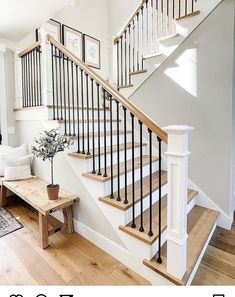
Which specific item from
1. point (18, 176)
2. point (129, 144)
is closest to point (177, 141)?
point (129, 144)

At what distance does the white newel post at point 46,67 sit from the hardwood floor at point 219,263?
249cm

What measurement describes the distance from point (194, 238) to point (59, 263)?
1.27m

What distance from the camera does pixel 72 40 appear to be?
→ 4.15m

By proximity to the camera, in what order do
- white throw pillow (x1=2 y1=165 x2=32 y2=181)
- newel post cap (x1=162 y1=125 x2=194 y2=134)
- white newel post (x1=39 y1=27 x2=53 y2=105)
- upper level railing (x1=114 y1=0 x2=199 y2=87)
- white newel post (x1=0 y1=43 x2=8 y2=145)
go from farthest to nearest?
upper level railing (x1=114 y1=0 x2=199 y2=87) < white newel post (x1=0 y1=43 x2=8 y2=145) < white throw pillow (x1=2 y1=165 x2=32 y2=181) < white newel post (x1=39 y1=27 x2=53 y2=105) < newel post cap (x1=162 y1=125 x2=194 y2=134)

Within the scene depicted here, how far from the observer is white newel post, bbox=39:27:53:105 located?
101 inches

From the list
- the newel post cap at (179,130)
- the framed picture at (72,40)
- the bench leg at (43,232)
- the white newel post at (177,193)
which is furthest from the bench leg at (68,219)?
the framed picture at (72,40)

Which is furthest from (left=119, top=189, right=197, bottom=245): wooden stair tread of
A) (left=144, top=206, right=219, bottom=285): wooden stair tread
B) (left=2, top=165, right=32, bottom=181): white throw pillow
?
(left=2, top=165, right=32, bottom=181): white throw pillow

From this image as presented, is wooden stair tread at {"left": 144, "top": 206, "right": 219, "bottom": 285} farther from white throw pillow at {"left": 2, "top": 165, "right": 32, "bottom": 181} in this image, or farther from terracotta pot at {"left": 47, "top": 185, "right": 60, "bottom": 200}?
white throw pillow at {"left": 2, "top": 165, "right": 32, "bottom": 181}

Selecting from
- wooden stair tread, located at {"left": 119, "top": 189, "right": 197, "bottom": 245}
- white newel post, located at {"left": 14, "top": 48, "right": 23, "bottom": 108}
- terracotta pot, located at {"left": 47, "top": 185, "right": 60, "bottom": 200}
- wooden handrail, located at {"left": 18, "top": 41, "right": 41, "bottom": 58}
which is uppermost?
wooden handrail, located at {"left": 18, "top": 41, "right": 41, "bottom": 58}

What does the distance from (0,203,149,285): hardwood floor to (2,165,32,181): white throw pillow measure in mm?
776

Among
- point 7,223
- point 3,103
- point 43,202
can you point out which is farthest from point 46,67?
point 7,223

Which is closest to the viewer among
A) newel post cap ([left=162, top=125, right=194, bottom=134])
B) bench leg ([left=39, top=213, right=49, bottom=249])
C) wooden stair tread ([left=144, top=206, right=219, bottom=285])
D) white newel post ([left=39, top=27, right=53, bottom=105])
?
newel post cap ([left=162, top=125, right=194, bottom=134])

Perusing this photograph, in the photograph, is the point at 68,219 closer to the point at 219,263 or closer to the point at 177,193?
the point at 177,193

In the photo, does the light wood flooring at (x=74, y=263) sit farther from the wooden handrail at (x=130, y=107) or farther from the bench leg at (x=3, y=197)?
the wooden handrail at (x=130, y=107)
